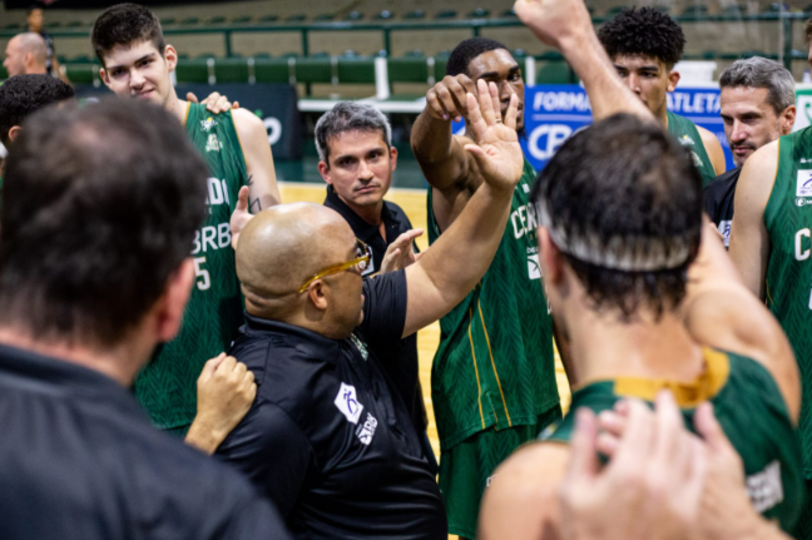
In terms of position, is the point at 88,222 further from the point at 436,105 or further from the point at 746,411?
the point at 436,105

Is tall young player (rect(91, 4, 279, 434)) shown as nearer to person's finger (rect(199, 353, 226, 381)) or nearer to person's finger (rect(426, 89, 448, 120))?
person's finger (rect(426, 89, 448, 120))

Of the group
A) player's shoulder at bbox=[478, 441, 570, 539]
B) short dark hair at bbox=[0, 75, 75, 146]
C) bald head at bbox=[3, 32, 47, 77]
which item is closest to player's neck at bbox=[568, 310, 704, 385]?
player's shoulder at bbox=[478, 441, 570, 539]

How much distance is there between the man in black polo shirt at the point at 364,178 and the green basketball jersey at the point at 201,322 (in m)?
0.60

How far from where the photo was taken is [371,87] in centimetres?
1382

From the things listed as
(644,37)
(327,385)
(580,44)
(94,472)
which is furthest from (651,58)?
(94,472)

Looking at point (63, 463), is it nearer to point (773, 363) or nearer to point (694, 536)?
point (694, 536)

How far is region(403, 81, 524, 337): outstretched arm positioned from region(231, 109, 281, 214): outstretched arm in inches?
34.1

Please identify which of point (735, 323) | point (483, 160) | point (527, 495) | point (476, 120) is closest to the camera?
point (527, 495)

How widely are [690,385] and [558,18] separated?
82 cm

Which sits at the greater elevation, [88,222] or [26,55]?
[26,55]

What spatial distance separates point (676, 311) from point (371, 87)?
12.9m

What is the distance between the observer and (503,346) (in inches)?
118

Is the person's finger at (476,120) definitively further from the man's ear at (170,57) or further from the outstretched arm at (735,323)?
the man's ear at (170,57)

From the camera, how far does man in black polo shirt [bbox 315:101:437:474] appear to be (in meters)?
3.54
